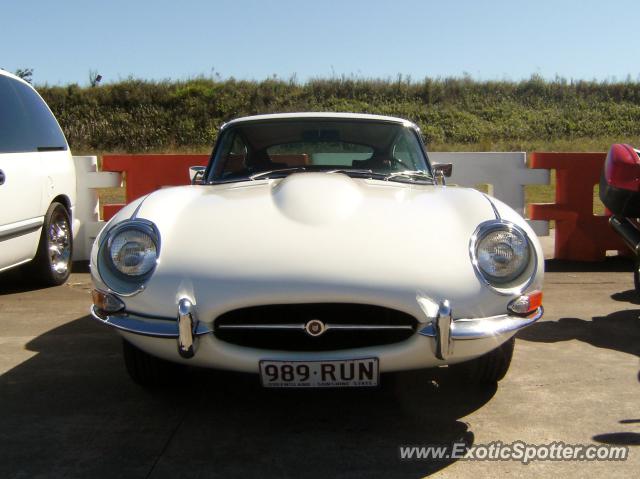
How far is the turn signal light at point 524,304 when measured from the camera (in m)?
3.09

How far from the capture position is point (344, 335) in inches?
117

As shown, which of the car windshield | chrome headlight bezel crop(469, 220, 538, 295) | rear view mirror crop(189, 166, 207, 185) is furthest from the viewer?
rear view mirror crop(189, 166, 207, 185)

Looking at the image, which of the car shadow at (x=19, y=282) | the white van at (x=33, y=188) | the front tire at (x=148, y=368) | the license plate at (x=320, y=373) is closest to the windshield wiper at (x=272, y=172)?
the front tire at (x=148, y=368)

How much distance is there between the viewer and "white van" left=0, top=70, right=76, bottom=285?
215 inches

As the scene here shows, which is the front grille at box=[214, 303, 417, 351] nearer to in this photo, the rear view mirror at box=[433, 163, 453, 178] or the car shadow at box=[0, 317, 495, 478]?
the car shadow at box=[0, 317, 495, 478]

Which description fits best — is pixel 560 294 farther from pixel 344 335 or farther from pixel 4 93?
pixel 4 93

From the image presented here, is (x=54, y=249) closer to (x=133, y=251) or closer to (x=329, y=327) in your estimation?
(x=133, y=251)

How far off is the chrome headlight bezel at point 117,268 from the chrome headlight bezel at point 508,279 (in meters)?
1.32

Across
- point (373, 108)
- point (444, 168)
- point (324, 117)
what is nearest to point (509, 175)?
point (444, 168)

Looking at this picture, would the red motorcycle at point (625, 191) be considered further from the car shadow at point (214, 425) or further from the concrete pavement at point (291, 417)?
the car shadow at point (214, 425)

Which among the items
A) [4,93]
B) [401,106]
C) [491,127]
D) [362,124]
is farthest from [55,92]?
[362,124]

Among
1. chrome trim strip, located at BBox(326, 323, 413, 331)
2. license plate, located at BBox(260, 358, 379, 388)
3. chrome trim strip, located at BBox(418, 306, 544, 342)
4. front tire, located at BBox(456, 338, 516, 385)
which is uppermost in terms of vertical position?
chrome trim strip, located at BBox(326, 323, 413, 331)

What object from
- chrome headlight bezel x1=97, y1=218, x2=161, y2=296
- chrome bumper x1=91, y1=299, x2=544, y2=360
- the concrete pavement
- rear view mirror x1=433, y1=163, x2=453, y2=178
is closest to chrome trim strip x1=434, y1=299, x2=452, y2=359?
chrome bumper x1=91, y1=299, x2=544, y2=360

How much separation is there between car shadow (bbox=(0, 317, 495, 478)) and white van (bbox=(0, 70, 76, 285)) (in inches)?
70.2
